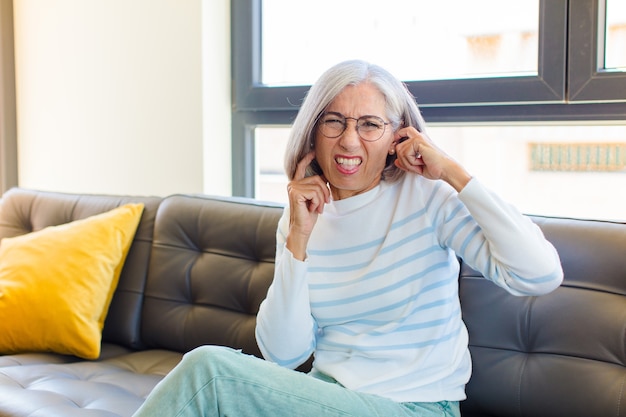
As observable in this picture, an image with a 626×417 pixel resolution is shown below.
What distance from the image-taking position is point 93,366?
2.14m

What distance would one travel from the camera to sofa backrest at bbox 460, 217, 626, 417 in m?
1.59

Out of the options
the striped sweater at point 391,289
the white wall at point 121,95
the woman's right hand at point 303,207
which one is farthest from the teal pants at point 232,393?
the white wall at point 121,95

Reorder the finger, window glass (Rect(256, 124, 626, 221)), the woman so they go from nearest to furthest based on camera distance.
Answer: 1. the woman
2. the finger
3. window glass (Rect(256, 124, 626, 221))

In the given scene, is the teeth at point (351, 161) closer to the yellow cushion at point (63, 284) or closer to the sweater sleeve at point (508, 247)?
the sweater sleeve at point (508, 247)

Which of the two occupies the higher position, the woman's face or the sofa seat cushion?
the woman's face

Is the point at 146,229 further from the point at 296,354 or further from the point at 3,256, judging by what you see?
the point at 296,354

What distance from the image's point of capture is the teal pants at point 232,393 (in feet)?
4.44

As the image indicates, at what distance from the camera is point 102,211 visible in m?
2.47

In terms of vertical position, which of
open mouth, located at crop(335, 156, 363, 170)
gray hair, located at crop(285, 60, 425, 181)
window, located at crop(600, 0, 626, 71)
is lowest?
open mouth, located at crop(335, 156, 363, 170)

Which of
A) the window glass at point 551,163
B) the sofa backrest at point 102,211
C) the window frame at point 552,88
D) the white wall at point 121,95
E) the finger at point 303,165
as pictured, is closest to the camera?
the finger at point 303,165

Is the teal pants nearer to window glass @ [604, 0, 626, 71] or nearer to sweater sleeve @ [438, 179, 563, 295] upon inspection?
sweater sleeve @ [438, 179, 563, 295]

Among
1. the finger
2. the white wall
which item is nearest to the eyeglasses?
the finger

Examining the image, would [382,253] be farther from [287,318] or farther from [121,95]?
[121,95]

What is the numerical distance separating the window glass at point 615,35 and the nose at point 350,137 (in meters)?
0.87
